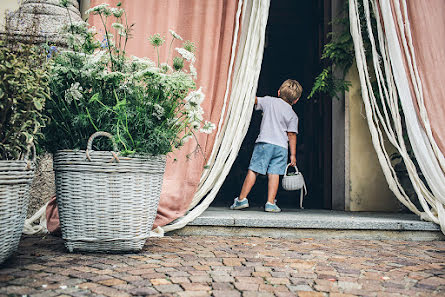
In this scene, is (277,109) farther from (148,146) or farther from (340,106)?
(148,146)

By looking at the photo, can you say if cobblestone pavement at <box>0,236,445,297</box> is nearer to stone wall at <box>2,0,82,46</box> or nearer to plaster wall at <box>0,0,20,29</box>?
stone wall at <box>2,0,82,46</box>

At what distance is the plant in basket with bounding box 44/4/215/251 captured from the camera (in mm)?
2408

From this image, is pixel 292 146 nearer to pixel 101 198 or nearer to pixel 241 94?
pixel 241 94

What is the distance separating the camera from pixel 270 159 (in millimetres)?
4340

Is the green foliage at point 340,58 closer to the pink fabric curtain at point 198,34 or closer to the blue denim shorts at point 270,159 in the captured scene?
the blue denim shorts at point 270,159

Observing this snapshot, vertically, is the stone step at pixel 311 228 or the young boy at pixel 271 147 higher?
the young boy at pixel 271 147

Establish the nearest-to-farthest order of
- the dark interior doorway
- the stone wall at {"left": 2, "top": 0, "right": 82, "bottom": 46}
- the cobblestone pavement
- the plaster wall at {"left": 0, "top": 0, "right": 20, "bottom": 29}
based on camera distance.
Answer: the cobblestone pavement, the stone wall at {"left": 2, "top": 0, "right": 82, "bottom": 46}, the plaster wall at {"left": 0, "top": 0, "right": 20, "bottom": 29}, the dark interior doorway

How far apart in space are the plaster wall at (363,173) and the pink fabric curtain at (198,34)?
168cm

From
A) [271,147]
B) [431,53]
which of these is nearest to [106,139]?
[271,147]

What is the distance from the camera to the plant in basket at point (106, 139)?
2.41m

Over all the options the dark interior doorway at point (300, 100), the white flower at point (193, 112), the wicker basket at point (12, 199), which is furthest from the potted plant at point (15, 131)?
the dark interior doorway at point (300, 100)

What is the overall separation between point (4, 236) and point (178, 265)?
935 millimetres

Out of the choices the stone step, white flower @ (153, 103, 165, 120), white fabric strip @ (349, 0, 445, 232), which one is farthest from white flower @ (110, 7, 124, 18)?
white fabric strip @ (349, 0, 445, 232)

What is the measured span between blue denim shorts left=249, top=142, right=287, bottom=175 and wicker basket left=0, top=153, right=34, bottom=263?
99.2 inches
